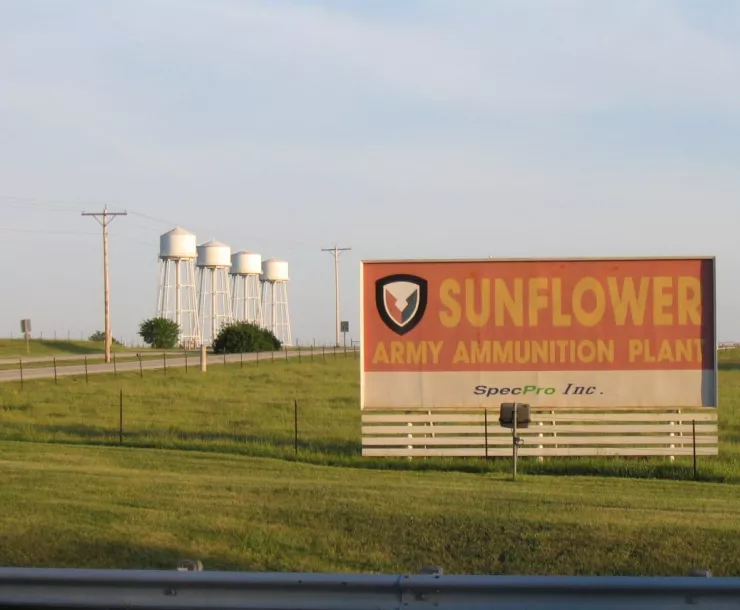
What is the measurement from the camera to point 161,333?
312 ft

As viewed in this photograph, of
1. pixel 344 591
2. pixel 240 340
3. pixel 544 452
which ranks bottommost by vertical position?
pixel 544 452

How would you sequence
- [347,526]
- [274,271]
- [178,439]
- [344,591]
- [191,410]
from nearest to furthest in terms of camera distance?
[344,591] → [347,526] → [178,439] → [191,410] → [274,271]

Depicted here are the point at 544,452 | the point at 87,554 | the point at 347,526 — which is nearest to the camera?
the point at 87,554

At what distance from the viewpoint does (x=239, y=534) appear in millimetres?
11641

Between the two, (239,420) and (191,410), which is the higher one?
(191,410)

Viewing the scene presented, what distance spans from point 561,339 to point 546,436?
6.98ft

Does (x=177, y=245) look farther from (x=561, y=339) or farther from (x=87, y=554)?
(x=87, y=554)

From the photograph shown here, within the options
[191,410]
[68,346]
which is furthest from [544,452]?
[68,346]

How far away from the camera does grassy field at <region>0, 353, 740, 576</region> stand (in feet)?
35.2

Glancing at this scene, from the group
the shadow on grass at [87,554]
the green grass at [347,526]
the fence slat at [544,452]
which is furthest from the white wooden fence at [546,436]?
the shadow on grass at [87,554]

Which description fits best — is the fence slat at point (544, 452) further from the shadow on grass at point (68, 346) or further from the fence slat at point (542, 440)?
the shadow on grass at point (68, 346)

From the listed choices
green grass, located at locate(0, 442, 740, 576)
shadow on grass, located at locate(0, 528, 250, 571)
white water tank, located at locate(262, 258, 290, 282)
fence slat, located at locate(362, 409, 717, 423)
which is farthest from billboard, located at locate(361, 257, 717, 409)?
white water tank, located at locate(262, 258, 290, 282)

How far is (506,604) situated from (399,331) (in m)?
18.2

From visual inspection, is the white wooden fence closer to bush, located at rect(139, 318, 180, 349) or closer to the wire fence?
the wire fence
